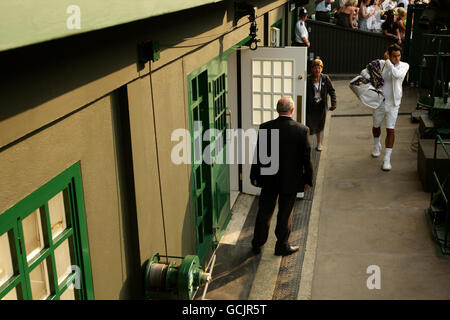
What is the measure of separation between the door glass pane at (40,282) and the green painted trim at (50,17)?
143cm

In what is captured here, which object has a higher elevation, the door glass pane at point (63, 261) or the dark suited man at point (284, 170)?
the door glass pane at point (63, 261)

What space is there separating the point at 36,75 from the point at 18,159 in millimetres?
415

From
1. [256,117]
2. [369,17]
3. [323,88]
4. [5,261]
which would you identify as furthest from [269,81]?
[369,17]

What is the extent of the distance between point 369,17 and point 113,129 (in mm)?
15576

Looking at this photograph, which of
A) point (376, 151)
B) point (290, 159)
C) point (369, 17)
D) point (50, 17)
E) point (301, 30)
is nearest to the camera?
point (50, 17)

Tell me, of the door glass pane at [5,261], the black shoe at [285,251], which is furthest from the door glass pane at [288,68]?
the door glass pane at [5,261]

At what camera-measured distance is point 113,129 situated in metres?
3.80

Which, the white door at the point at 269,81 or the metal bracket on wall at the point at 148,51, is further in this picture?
the white door at the point at 269,81

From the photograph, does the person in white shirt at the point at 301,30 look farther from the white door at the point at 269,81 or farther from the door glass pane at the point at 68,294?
the door glass pane at the point at 68,294

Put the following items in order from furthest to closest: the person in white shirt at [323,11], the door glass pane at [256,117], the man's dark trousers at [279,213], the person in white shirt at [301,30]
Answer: the person in white shirt at [323,11]
the person in white shirt at [301,30]
the door glass pane at [256,117]
the man's dark trousers at [279,213]

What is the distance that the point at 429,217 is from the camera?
7.35m

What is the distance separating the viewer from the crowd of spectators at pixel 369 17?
54.8 ft

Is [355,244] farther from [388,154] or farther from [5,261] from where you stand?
[5,261]

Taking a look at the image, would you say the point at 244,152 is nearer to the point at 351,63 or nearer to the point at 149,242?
the point at 149,242
